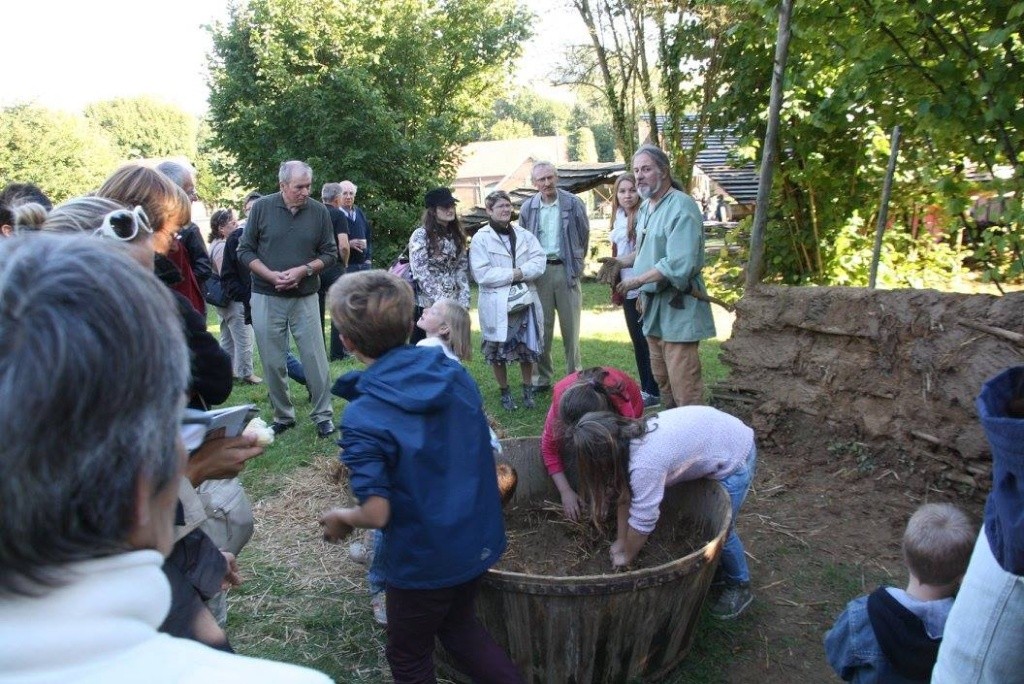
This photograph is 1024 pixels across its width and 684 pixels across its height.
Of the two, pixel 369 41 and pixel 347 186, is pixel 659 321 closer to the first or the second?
pixel 347 186

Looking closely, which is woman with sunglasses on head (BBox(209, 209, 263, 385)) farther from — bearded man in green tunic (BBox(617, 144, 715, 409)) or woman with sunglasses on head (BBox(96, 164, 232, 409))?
woman with sunglasses on head (BBox(96, 164, 232, 409))

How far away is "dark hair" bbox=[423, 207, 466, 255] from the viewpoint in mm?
6559

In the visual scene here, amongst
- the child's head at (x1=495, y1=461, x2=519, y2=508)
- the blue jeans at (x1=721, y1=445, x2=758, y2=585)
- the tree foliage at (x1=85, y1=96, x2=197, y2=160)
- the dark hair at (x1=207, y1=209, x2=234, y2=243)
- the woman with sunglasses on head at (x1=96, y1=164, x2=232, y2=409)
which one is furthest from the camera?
the tree foliage at (x1=85, y1=96, x2=197, y2=160)

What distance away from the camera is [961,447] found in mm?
4340

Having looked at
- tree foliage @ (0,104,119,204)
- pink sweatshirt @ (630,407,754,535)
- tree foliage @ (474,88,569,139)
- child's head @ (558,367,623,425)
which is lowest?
pink sweatshirt @ (630,407,754,535)

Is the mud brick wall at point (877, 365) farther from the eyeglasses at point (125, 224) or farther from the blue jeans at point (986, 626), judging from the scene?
the eyeglasses at point (125, 224)

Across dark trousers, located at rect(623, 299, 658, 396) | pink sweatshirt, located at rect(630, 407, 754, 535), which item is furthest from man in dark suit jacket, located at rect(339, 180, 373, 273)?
pink sweatshirt, located at rect(630, 407, 754, 535)

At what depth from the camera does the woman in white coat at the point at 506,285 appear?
6.42 metres

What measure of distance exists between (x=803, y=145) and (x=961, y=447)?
335cm

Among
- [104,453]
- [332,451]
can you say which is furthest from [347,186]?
[104,453]

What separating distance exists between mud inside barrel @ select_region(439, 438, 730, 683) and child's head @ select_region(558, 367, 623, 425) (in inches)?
27.8

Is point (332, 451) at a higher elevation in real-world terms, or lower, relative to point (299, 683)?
lower

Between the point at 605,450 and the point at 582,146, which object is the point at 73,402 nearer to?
the point at 605,450

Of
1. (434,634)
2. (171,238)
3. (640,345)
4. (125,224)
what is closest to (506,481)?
(434,634)
